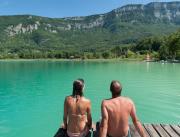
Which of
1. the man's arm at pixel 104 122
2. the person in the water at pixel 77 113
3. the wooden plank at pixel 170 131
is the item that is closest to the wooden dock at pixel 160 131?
the wooden plank at pixel 170 131

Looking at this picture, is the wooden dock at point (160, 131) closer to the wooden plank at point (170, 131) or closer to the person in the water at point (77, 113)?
→ the wooden plank at point (170, 131)

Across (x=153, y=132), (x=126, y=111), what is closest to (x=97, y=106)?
(x=153, y=132)

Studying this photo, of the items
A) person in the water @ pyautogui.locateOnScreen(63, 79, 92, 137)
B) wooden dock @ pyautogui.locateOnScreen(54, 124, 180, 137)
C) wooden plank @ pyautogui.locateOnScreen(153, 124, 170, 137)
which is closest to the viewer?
person in the water @ pyautogui.locateOnScreen(63, 79, 92, 137)

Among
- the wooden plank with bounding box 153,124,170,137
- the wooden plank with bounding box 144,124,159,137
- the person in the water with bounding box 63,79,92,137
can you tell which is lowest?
the wooden plank with bounding box 153,124,170,137

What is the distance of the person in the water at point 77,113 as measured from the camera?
8.40 metres

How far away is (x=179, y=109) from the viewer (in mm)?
23656

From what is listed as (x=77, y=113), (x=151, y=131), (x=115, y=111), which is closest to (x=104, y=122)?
(x=115, y=111)

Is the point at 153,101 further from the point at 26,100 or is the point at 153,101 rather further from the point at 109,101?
the point at 109,101

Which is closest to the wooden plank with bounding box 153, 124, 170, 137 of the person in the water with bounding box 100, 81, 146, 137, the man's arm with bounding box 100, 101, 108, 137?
the person in the water with bounding box 100, 81, 146, 137

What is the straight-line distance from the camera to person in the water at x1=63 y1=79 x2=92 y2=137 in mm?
8398

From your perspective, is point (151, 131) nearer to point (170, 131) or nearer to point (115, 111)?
point (170, 131)

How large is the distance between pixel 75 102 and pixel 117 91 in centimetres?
140

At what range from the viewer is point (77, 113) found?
8641mm

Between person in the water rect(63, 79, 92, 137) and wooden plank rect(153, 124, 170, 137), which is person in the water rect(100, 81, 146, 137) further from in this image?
wooden plank rect(153, 124, 170, 137)
